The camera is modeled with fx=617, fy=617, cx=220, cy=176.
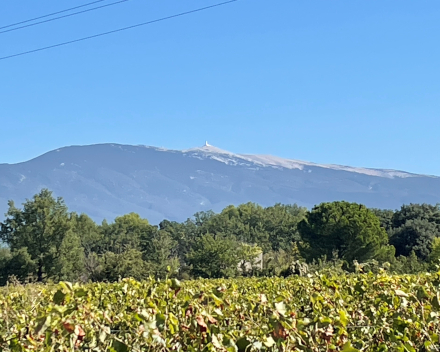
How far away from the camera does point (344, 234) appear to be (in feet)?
178

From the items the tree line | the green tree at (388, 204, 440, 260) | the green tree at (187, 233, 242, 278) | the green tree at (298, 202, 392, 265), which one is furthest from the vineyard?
the green tree at (388, 204, 440, 260)

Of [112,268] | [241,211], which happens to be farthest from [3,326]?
[241,211]

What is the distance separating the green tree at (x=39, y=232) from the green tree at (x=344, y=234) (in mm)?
21866

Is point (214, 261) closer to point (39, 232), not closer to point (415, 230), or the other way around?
point (39, 232)

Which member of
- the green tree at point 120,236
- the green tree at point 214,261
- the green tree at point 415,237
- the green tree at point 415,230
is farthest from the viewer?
→ the green tree at point 120,236

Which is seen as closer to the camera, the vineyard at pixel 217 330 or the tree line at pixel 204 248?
the vineyard at pixel 217 330

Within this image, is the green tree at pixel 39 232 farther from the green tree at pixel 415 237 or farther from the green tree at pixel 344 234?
the green tree at pixel 415 237

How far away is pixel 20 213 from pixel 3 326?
5151cm

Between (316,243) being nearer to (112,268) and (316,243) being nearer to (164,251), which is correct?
(164,251)

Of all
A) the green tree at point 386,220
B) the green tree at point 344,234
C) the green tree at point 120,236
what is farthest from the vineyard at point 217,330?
the green tree at point 120,236

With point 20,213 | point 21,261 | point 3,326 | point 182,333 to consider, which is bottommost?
point 21,261

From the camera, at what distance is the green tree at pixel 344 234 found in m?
52.8

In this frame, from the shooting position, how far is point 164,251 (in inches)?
2351

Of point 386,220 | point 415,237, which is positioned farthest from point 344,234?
point 386,220
